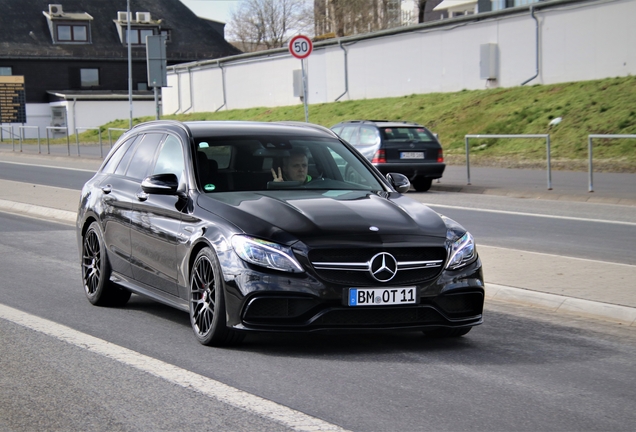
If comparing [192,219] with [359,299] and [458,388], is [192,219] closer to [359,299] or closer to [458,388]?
[359,299]

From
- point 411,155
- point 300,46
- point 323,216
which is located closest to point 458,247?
point 323,216

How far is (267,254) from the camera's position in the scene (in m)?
6.44

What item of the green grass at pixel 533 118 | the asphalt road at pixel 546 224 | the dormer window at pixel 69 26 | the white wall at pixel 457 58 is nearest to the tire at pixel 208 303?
the asphalt road at pixel 546 224

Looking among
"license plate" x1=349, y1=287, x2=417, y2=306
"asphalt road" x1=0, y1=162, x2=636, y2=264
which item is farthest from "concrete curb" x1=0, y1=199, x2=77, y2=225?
"license plate" x1=349, y1=287, x2=417, y2=306

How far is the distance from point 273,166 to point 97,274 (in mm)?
2063

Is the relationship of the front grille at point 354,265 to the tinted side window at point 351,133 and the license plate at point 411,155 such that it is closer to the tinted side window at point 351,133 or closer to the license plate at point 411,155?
the license plate at point 411,155

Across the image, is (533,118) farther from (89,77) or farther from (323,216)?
(89,77)

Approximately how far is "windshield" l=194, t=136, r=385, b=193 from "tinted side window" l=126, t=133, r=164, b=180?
2.46 feet

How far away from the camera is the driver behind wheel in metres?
7.74

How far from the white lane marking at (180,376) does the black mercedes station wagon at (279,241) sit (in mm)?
567

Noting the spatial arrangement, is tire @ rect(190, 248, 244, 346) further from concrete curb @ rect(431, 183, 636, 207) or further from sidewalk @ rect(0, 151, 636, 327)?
concrete curb @ rect(431, 183, 636, 207)

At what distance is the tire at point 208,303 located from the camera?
667 cm

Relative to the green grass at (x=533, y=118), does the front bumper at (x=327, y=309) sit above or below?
below

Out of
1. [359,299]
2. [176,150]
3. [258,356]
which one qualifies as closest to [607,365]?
[359,299]
